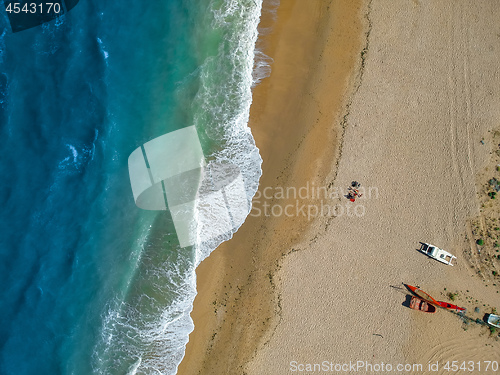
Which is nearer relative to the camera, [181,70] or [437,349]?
[437,349]

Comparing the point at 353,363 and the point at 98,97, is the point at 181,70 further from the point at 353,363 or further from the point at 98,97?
the point at 353,363

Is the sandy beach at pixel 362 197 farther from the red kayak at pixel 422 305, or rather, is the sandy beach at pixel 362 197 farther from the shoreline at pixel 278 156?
the red kayak at pixel 422 305

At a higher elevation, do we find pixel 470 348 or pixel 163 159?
pixel 163 159

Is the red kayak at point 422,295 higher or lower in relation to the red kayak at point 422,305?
higher

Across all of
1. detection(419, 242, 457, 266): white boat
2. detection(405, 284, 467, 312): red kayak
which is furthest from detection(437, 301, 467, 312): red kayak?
detection(419, 242, 457, 266): white boat

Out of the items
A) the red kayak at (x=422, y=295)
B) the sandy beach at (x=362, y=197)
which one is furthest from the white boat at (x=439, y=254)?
the red kayak at (x=422, y=295)

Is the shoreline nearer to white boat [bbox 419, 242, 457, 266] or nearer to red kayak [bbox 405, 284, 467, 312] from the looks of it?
white boat [bbox 419, 242, 457, 266]

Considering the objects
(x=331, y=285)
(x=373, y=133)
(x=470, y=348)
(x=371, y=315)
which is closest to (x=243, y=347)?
(x=331, y=285)
